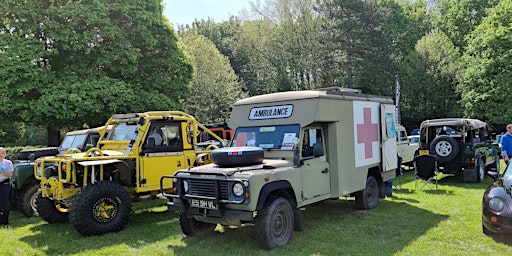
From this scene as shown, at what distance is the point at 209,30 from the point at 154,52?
99.5 ft

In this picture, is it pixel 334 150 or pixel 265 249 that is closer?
pixel 265 249

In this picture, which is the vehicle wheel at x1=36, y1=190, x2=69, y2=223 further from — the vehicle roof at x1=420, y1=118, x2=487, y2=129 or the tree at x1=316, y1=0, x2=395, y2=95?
the tree at x1=316, y1=0, x2=395, y2=95

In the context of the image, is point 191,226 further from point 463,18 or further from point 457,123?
point 463,18

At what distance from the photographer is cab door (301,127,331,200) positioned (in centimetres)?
728

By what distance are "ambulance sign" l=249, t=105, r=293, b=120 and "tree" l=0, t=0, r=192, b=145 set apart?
1115 centimetres

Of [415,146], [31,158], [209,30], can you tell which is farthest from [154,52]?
[209,30]

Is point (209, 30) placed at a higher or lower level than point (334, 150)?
higher

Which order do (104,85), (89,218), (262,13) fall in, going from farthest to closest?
(262,13) < (104,85) < (89,218)

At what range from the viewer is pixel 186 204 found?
6.73 meters

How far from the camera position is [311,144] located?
7629mm

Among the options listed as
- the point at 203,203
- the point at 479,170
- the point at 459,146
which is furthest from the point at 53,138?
the point at 479,170

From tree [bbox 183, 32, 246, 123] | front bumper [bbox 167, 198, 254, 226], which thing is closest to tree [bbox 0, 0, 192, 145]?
tree [bbox 183, 32, 246, 123]

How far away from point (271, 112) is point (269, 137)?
0.52m

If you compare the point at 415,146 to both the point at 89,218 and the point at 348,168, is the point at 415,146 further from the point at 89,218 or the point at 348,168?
the point at 89,218
